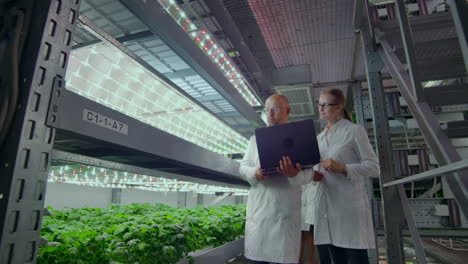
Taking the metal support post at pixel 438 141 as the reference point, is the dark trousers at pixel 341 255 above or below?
below

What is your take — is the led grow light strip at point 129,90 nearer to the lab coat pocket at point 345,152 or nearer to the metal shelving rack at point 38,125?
the metal shelving rack at point 38,125

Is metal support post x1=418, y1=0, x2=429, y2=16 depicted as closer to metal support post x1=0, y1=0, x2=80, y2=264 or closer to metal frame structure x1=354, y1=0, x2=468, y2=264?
metal frame structure x1=354, y1=0, x2=468, y2=264

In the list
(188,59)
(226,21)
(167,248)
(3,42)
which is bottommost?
(167,248)

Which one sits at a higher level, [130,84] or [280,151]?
[130,84]

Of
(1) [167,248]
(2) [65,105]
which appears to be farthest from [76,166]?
(2) [65,105]

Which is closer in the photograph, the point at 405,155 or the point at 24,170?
the point at 24,170

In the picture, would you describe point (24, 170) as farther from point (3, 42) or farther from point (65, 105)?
point (3, 42)

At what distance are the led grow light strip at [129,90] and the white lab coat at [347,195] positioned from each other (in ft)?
3.69

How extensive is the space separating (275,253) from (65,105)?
1118 millimetres

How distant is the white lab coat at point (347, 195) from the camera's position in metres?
1.43

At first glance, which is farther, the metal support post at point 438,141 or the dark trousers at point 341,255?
the dark trousers at point 341,255

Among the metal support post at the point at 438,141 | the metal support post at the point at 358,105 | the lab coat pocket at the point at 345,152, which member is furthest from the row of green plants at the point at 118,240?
the metal support post at the point at 358,105

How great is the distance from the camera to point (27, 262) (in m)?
0.89

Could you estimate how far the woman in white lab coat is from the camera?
143 cm
